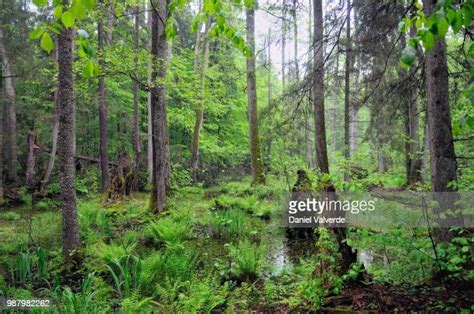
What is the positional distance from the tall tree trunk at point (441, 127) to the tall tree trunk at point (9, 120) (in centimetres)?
1307

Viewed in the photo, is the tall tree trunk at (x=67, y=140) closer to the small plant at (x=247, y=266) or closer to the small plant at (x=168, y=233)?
the small plant at (x=168, y=233)

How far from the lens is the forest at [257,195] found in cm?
270

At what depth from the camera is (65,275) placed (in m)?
4.50

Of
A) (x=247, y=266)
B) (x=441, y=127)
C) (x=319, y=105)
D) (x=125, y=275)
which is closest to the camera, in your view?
(x=441, y=127)

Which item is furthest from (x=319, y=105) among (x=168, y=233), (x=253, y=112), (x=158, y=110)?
(x=253, y=112)

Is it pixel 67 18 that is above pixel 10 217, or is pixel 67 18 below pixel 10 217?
above

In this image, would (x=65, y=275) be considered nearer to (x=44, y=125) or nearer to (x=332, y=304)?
(x=332, y=304)

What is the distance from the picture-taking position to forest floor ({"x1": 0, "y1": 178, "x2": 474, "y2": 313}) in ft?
9.93

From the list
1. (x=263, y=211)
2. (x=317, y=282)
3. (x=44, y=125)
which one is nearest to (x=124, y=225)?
(x=263, y=211)

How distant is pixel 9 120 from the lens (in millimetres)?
11938

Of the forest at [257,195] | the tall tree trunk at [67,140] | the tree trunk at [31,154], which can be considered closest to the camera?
the forest at [257,195]

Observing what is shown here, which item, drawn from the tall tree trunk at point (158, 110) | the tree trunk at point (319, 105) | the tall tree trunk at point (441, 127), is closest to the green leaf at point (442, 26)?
the tall tree trunk at point (441, 127)

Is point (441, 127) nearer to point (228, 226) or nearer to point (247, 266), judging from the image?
point (247, 266)

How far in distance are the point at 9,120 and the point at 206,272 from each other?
11.4 metres
